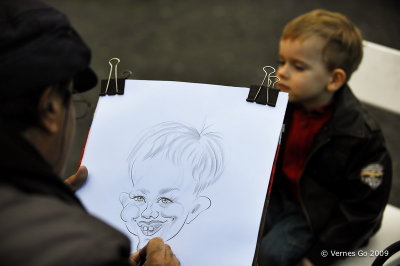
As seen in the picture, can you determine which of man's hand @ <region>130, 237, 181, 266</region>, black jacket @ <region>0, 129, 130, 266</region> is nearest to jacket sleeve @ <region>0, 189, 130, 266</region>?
black jacket @ <region>0, 129, 130, 266</region>

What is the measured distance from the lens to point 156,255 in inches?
29.0

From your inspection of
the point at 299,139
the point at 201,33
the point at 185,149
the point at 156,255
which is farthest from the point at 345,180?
the point at 201,33

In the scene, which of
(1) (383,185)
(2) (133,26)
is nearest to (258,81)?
(2) (133,26)

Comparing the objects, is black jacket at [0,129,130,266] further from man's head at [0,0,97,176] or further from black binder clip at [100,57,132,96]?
black binder clip at [100,57,132,96]

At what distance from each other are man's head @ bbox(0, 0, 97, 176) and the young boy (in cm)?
71

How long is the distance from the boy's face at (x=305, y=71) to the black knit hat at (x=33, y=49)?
698 mm

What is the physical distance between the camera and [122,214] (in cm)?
82

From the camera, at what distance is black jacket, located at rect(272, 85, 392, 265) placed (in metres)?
1.06

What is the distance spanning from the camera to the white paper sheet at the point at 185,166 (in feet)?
2.58

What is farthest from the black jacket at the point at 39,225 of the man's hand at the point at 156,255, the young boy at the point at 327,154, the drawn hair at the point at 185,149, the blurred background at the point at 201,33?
the blurred background at the point at 201,33

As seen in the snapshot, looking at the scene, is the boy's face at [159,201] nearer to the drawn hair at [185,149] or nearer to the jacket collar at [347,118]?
the drawn hair at [185,149]

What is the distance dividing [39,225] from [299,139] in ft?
2.86

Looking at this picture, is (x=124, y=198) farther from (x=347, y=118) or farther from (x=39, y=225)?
(x=347, y=118)

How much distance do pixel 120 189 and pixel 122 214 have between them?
51mm
